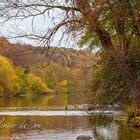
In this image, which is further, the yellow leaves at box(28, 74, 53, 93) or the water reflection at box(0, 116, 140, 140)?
the yellow leaves at box(28, 74, 53, 93)

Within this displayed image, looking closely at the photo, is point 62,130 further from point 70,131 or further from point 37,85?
point 37,85

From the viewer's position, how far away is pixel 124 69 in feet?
32.4

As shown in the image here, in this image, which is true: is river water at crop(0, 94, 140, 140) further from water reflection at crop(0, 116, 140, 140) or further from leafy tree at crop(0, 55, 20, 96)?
leafy tree at crop(0, 55, 20, 96)

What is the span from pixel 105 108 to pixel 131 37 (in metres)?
1.69

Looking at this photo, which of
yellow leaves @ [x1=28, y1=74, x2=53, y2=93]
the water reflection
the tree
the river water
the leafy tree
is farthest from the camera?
yellow leaves @ [x1=28, y1=74, x2=53, y2=93]

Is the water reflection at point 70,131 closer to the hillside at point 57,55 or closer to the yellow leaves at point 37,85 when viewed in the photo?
the hillside at point 57,55

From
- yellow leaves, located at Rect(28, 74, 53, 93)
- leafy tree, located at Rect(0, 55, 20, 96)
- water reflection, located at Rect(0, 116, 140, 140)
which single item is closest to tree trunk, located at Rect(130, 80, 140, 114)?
water reflection, located at Rect(0, 116, 140, 140)

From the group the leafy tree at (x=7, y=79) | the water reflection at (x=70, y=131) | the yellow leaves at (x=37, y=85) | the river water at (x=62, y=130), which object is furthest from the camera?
the yellow leaves at (x=37, y=85)

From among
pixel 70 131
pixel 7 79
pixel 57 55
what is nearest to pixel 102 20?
pixel 57 55

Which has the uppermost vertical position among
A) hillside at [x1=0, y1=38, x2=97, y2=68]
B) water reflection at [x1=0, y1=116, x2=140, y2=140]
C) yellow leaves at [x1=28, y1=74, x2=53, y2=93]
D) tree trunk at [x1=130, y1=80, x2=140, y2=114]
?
yellow leaves at [x1=28, y1=74, x2=53, y2=93]

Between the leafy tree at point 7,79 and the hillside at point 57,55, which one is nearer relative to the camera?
the hillside at point 57,55

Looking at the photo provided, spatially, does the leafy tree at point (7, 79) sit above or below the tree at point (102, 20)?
above

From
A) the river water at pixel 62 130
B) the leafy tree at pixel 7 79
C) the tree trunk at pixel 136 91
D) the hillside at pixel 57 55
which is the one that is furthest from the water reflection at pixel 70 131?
the leafy tree at pixel 7 79

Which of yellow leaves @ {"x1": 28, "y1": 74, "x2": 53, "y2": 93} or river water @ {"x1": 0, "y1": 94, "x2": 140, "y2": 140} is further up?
yellow leaves @ {"x1": 28, "y1": 74, "x2": 53, "y2": 93}
